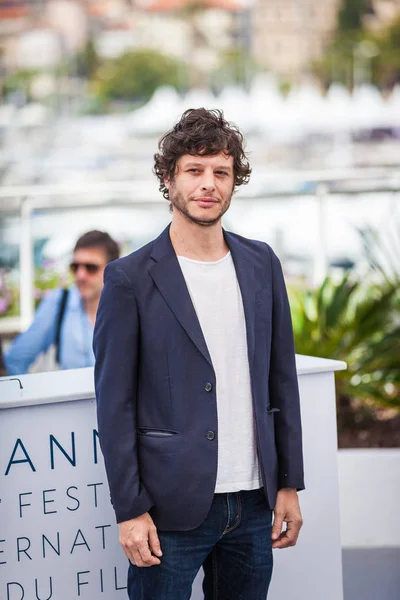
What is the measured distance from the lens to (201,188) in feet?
6.73

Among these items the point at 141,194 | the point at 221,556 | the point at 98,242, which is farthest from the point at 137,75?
the point at 221,556

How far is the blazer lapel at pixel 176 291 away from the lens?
6.68 ft

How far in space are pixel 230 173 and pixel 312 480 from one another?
3.23ft

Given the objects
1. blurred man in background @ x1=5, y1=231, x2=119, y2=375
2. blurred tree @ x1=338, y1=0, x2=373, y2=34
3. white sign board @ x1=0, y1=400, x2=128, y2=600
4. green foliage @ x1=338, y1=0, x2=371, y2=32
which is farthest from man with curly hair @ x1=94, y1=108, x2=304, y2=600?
green foliage @ x1=338, y1=0, x2=371, y2=32

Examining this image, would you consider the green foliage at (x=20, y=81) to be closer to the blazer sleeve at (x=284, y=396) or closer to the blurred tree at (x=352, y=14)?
the blurred tree at (x=352, y=14)

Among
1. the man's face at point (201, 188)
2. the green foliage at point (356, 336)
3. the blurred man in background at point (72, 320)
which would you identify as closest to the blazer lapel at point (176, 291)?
the man's face at point (201, 188)

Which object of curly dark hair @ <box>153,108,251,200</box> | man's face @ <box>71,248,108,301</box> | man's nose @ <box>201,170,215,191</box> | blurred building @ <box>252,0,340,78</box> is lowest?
man's face @ <box>71,248,108,301</box>

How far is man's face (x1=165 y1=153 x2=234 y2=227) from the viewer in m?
2.06

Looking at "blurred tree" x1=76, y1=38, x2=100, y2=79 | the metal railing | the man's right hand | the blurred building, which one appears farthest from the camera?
the blurred building

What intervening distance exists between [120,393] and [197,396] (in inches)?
6.5

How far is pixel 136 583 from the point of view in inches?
82.6

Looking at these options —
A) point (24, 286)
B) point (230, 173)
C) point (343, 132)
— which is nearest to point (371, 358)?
point (24, 286)

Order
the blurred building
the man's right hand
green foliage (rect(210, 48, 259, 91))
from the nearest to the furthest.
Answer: the man's right hand
green foliage (rect(210, 48, 259, 91))
the blurred building

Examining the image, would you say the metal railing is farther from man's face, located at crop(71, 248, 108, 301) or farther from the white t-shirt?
the white t-shirt
